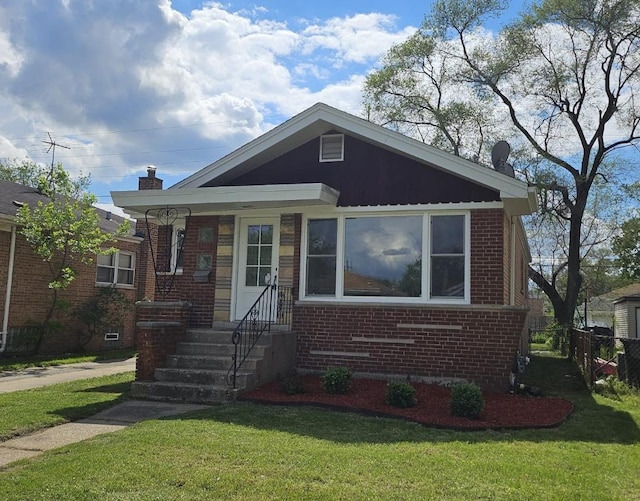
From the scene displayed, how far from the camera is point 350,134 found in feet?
35.5

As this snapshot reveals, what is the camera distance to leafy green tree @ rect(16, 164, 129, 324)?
14.3 metres

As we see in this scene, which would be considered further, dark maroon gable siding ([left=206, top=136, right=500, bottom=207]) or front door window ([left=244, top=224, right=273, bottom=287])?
front door window ([left=244, top=224, right=273, bottom=287])

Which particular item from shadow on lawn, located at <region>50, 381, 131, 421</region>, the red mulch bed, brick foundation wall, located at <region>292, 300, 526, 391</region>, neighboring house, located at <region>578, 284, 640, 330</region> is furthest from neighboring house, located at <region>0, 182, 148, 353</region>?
neighboring house, located at <region>578, 284, 640, 330</region>

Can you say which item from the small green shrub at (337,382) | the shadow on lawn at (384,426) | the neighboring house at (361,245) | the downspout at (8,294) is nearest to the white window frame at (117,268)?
the downspout at (8,294)

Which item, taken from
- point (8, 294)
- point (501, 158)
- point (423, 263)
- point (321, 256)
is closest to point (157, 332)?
point (321, 256)

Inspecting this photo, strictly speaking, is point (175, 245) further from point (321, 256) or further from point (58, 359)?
point (58, 359)

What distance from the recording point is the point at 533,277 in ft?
87.4

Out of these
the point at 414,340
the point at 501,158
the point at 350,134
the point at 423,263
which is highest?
the point at 350,134

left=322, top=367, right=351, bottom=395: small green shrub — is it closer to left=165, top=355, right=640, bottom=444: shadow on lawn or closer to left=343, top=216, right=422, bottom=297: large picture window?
left=165, top=355, right=640, bottom=444: shadow on lawn

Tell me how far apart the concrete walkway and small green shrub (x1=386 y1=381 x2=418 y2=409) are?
267cm

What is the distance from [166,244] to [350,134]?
4.50 m

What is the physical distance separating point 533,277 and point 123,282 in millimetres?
18544

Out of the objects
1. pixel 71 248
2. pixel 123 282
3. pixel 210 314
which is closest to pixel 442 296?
pixel 210 314

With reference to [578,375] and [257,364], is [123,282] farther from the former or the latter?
[578,375]
